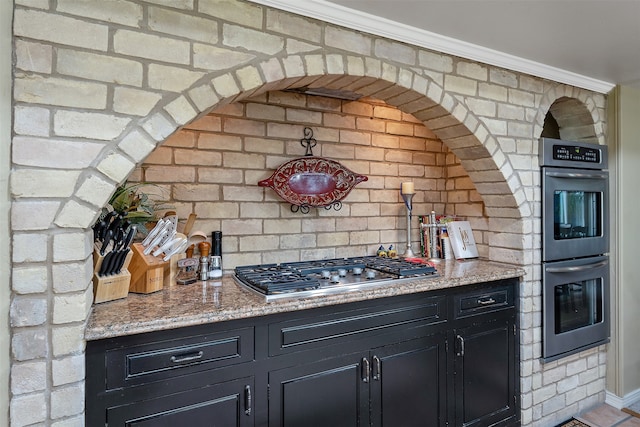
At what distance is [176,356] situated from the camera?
142 centimetres

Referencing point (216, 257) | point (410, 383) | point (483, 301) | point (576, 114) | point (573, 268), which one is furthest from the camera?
point (576, 114)

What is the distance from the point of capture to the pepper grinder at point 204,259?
2027mm

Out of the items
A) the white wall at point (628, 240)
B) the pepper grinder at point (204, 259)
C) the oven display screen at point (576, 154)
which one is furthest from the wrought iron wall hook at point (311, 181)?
the white wall at point (628, 240)

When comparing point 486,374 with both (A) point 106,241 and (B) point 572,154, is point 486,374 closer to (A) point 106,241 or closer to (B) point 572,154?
(B) point 572,154

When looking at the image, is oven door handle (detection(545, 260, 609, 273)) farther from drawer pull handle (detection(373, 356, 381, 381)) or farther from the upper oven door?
drawer pull handle (detection(373, 356, 381, 381))

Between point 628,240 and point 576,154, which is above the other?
point 576,154

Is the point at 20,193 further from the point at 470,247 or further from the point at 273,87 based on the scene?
the point at 470,247

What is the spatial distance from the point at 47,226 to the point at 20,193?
13 centimetres

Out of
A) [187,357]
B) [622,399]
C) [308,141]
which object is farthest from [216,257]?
[622,399]

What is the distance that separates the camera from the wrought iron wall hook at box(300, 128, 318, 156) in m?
2.46

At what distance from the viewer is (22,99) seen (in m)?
1.23

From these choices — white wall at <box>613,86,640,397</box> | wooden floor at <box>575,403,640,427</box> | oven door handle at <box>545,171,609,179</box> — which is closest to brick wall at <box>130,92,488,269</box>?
oven door handle at <box>545,171,609,179</box>

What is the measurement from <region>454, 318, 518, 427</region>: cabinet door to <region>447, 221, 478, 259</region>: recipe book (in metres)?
0.55

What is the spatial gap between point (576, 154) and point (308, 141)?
6.26ft
